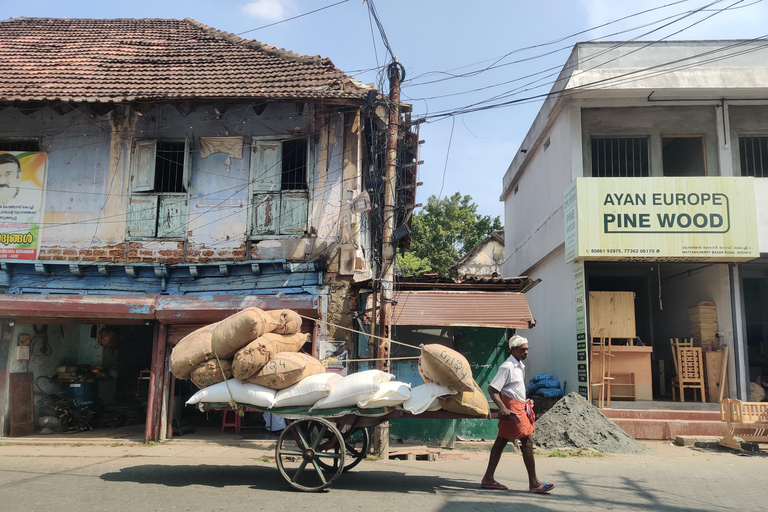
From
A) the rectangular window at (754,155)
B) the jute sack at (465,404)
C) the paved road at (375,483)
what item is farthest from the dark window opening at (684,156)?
the jute sack at (465,404)

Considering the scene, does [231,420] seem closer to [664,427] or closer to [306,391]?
[306,391]

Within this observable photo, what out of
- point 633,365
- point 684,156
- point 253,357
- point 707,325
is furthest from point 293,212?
point 684,156

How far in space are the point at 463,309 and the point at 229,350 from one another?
521cm

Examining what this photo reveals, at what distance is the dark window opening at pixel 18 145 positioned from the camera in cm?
1245

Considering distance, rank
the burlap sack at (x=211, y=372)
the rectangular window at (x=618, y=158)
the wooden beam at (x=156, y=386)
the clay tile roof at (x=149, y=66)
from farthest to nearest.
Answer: the rectangular window at (x=618, y=158) < the clay tile roof at (x=149, y=66) < the wooden beam at (x=156, y=386) < the burlap sack at (x=211, y=372)

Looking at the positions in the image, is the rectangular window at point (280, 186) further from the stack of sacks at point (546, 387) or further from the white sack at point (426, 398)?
the stack of sacks at point (546, 387)

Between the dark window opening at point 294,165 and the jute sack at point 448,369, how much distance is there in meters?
6.28

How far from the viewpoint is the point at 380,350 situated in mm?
8977

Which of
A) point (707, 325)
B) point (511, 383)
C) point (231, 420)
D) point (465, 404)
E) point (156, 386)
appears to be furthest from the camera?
point (707, 325)

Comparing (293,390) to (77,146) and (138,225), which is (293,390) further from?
(77,146)

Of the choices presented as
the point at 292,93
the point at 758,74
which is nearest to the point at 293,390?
the point at 292,93

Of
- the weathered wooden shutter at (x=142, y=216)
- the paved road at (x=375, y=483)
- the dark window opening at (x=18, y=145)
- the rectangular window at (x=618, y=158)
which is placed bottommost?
the paved road at (x=375, y=483)

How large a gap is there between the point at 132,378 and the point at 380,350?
29.6ft

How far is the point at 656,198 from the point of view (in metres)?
12.2
